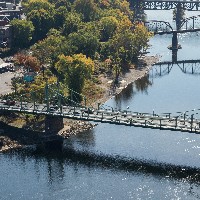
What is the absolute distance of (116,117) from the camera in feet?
267

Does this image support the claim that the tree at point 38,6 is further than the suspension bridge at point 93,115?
Yes

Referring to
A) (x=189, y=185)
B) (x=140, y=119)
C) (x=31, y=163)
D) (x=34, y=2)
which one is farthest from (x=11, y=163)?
(x=34, y=2)

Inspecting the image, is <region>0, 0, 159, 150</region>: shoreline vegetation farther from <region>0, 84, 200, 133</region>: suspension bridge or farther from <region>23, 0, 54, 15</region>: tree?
<region>0, 84, 200, 133</region>: suspension bridge

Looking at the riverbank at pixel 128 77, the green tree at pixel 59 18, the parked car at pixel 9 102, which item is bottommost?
the parked car at pixel 9 102

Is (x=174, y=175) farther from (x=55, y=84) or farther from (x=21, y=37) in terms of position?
(x=21, y=37)

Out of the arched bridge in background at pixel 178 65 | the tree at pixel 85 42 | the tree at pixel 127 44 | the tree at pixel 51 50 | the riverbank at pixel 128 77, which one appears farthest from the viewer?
the arched bridge in background at pixel 178 65

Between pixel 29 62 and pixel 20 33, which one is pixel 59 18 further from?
pixel 29 62

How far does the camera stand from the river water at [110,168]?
6762 cm

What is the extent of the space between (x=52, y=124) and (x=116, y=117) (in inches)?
455

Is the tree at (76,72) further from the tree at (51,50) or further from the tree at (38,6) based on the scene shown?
the tree at (38,6)

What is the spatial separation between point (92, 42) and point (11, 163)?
2312 inches

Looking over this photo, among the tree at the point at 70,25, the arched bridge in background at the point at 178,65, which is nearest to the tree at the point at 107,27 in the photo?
the tree at the point at 70,25

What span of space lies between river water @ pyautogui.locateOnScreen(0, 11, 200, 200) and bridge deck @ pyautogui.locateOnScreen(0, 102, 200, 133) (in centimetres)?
420

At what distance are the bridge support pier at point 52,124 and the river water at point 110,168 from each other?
3.40m
